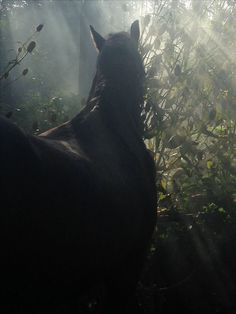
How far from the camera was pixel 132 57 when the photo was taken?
370cm

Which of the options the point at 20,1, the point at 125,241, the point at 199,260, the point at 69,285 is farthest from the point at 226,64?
the point at 20,1

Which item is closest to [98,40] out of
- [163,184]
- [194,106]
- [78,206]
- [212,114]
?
[194,106]

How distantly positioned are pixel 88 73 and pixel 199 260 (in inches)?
606

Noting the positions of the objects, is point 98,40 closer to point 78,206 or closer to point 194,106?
point 194,106

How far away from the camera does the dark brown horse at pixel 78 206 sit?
184 centimetres

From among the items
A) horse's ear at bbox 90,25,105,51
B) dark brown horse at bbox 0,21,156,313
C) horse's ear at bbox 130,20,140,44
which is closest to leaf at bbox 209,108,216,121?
dark brown horse at bbox 0,21,156,313

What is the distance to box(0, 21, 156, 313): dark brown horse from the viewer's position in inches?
72.5

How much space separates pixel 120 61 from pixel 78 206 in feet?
5.94

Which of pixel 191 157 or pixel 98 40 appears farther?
pixel 98 40

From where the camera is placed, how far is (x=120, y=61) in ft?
11.8

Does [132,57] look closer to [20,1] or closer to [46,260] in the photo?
[46,260]

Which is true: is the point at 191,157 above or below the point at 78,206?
above

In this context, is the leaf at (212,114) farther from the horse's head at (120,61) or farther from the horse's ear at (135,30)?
the horse's ear at (135,30)

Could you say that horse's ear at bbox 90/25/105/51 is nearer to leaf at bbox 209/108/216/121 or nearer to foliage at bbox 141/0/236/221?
foliage at bbox 141/0/236/221
